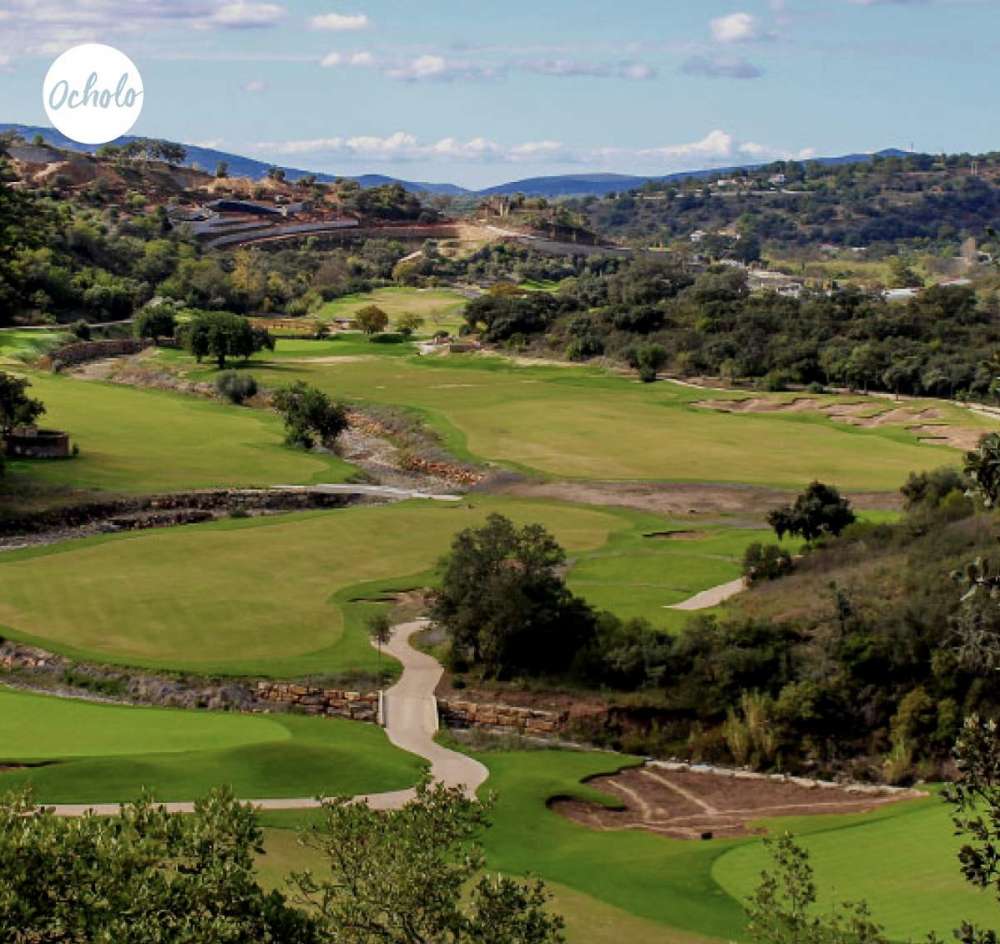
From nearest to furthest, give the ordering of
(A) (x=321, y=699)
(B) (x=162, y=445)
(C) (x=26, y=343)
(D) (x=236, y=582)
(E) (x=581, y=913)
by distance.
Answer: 1. (E) (x=581, y=913)
2. (A) (x=321, y=699)
3. (D) (x=236, y=582)
4. (B) (x=162, y=445)
5. (C) (x=26, y=343)

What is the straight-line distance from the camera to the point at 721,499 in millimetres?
60906

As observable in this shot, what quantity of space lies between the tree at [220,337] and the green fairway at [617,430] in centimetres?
223

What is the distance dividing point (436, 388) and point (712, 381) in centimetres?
1664

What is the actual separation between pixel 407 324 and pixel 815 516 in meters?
73.4

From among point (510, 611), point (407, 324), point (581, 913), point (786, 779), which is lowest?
point (786, 779)

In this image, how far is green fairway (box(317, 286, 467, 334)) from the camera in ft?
426

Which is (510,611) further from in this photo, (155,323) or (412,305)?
(412,305)

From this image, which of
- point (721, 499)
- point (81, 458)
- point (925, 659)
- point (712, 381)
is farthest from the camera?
point (712, 381)

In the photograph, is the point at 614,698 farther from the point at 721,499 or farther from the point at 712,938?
the point at 721,499

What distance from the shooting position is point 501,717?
36.2 metres

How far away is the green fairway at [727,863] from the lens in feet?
74.6

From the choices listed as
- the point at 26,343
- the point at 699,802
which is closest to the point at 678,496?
the point at 699,802

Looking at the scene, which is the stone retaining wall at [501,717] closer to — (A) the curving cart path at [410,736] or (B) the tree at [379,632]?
(A) the curving cart path at [410,736]

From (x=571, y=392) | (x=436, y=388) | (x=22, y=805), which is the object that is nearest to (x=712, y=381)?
(x=571, y=392)
